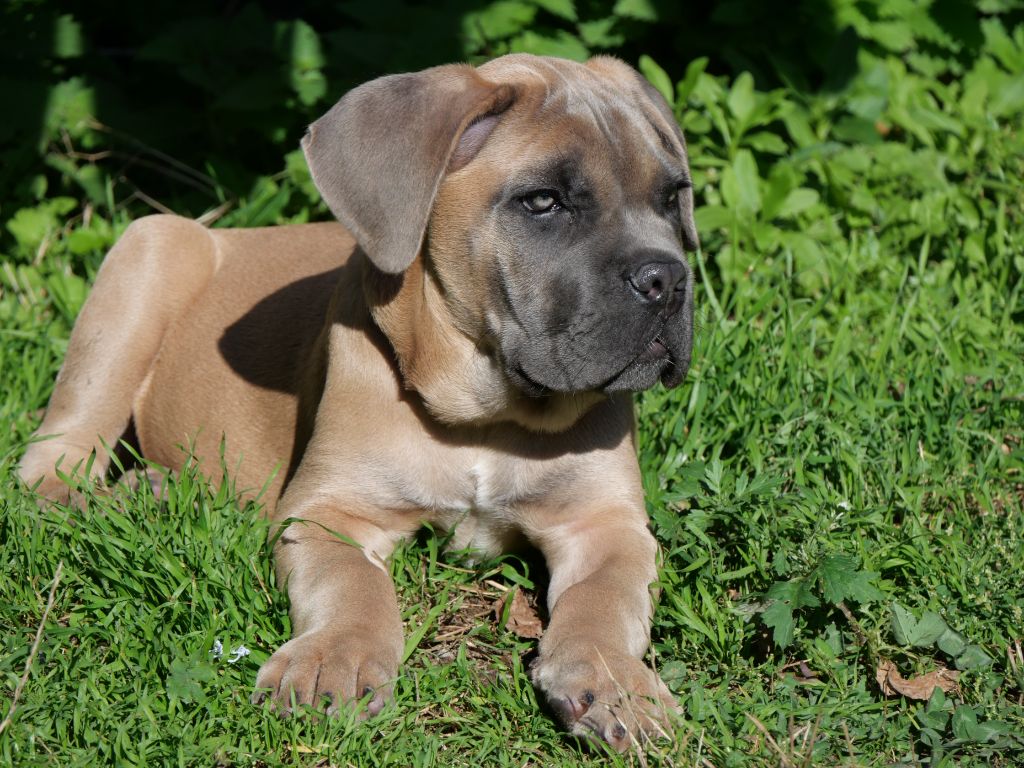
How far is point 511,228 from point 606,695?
3.98 feet

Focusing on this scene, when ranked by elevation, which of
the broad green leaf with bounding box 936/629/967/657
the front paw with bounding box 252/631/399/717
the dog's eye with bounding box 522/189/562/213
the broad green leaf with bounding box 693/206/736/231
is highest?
the dog's eye with bounding box 522/189/562/213

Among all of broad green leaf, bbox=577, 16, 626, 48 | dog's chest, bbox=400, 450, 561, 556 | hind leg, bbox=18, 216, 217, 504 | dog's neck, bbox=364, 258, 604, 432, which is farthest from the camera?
broad green leaf, bbox=577, 16, 626, 48

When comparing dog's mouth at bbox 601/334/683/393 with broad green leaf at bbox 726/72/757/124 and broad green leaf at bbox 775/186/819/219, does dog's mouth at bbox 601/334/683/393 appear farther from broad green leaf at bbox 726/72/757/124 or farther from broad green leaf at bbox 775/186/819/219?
broad green leaf at bbox 726/72/757/124

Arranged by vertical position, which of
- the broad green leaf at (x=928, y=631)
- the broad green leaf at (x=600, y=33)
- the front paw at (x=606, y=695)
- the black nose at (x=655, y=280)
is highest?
the black nose at (x=655, y=280)

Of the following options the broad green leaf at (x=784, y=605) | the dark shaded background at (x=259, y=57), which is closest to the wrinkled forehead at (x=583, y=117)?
the broad green leaf at (x=784, y=605)

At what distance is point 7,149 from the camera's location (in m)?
5.70

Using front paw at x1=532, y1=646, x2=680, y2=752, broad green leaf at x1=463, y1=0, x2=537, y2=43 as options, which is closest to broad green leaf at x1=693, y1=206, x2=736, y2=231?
broad green leaf at x1=463, y1=0, x2=537, y2=43

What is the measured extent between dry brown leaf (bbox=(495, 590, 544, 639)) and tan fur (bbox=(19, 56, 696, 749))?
13 cm

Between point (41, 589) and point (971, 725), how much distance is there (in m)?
2.40

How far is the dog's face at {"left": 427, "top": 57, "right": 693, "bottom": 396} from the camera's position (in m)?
3.24

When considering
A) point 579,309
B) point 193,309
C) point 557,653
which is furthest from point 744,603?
point 193,309

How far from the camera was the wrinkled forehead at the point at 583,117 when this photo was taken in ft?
10.8

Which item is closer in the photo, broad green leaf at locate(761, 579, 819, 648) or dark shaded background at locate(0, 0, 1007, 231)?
broad green leaf at locate(761, 579, 819, 648)

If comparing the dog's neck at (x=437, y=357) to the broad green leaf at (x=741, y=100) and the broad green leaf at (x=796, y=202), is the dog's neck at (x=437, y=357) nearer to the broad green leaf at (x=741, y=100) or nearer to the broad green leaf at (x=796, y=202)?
the broad green leaf at (x=796, y=202)
